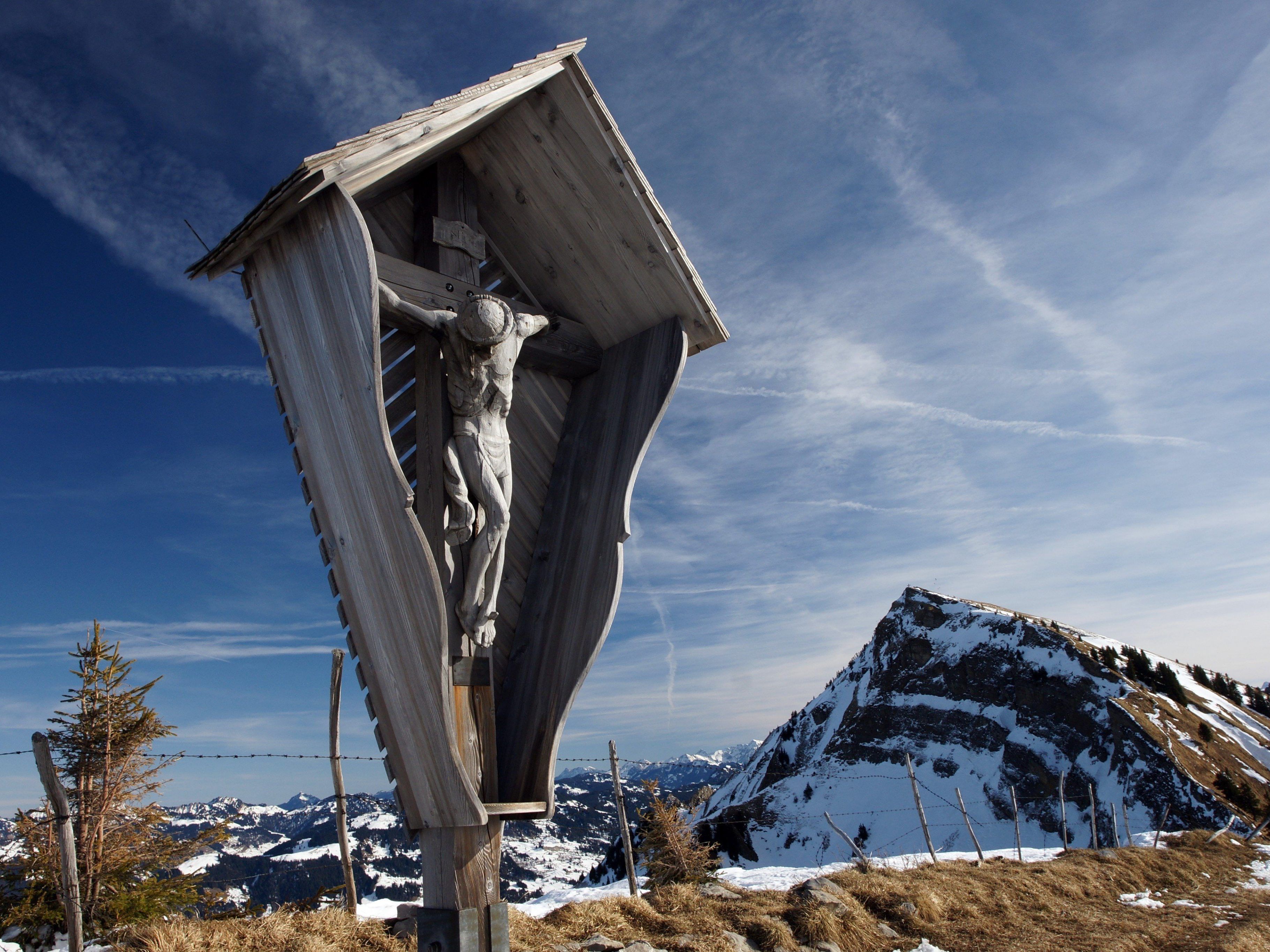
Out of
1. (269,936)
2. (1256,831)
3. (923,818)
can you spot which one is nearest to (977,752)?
(1256,831)

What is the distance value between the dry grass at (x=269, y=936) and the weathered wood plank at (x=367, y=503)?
2526 mm

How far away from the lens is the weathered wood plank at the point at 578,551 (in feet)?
11.7

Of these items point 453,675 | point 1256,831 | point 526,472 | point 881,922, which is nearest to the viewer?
point 453,675

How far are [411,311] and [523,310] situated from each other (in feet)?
2.82

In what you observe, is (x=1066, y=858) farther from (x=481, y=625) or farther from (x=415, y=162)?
(x=415, y=162)

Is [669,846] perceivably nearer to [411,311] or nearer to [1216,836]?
[411,311]

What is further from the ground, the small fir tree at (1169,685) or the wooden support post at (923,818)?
the wooden support post at (923,818)

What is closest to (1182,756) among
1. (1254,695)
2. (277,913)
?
(1254,695)

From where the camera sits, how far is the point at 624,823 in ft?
32.1

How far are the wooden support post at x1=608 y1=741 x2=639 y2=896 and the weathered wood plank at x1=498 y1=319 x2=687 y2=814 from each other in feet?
20.3

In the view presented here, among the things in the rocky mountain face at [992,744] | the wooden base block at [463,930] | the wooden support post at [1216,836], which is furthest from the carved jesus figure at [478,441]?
the rocky mountain face at [992,744]

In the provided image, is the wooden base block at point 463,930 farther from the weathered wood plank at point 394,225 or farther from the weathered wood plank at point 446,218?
the weathered wood plank at point 394,225

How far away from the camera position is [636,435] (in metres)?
4.05

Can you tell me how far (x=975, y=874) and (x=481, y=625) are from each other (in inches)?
368
